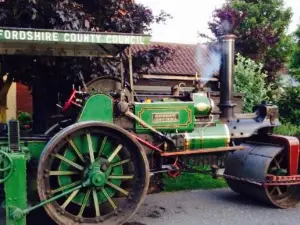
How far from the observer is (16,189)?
4395 millimetres

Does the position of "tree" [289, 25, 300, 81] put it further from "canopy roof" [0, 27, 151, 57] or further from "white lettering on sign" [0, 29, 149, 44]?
"white lettering on sign" [0, 29, 149, 44]

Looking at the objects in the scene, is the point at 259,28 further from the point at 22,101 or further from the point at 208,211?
the point at 208,211

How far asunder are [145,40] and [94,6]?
284 centimetres

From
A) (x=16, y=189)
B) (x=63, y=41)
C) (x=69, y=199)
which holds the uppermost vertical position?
(x=63, y=41)

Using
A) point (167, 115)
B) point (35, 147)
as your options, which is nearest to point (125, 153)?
point (167, 115)

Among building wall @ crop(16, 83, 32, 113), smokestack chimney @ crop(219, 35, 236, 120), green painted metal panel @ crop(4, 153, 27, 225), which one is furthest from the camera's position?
building wall @ crop(16, 83, 32, 113)

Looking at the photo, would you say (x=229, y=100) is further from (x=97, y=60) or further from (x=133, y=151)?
(x=97, y=60)

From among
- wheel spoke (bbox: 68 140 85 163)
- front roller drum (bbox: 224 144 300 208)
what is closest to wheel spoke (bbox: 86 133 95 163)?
wheel spoke (bbox: 68 140 85 163)

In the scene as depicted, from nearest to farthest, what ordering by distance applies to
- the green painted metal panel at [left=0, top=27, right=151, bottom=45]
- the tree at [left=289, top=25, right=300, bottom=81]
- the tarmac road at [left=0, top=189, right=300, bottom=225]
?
the green painted metal panel at [left=0, top=27, right=151, bottom=45]
the tarmac road at [left=0, top=189, right=300, bottom=225]
the tree at [left=289, top=25, right=300, bottom=81]

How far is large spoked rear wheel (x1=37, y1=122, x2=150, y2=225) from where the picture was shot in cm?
465

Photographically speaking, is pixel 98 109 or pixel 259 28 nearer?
pixel 98 109

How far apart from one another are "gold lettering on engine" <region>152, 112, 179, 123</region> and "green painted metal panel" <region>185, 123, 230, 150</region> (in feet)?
0.85

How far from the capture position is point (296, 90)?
12.3 meters

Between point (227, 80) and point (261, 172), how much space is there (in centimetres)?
118
